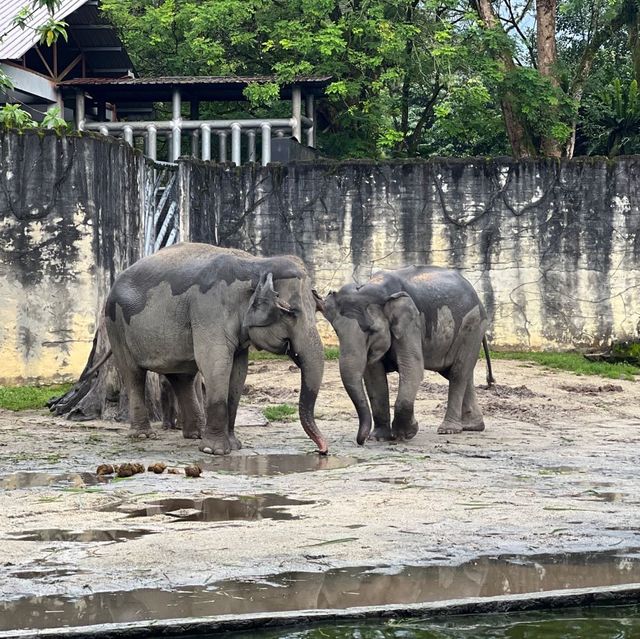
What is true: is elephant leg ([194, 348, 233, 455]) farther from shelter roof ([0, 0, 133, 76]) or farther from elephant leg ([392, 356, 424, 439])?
shelter roof ([0, 0, 133, 76])

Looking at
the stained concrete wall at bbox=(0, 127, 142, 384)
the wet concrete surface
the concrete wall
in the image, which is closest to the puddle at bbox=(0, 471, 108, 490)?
the wet concrete surface

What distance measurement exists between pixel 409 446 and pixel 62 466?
2.76 meters

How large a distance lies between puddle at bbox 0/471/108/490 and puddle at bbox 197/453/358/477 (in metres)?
0.87

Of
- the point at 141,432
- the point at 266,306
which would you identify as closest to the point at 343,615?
the point at 266,306

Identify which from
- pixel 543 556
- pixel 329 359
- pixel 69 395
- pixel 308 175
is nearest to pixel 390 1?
pixel 308 175

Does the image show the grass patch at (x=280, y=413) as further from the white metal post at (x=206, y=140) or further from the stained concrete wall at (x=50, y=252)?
the white metal post at (x=206, y=140)

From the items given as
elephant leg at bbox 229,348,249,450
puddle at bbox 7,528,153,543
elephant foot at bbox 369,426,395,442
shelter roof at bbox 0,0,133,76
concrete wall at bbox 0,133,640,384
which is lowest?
elephant foot at bbox 369,426,395,442

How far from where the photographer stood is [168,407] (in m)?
11.9

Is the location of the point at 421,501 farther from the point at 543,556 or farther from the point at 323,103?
the point at 323,103

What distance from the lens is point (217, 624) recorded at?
500cm

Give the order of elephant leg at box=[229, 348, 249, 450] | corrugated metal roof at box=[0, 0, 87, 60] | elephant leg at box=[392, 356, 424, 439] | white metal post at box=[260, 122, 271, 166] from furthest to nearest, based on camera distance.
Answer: corrugated metal roof at box=[0, 0, 87, 60]
white metal post at box=[260, 122, 271, 166]
elephant leg at box=[392, 356, 424, 439]
elephant leg at box=[229, 348, 249, 450]

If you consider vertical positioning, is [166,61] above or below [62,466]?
above

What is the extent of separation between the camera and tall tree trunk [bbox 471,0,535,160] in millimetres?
25188

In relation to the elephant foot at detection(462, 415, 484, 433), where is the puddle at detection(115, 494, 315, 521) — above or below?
above
